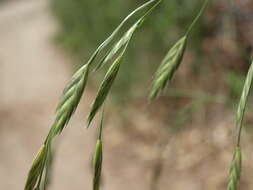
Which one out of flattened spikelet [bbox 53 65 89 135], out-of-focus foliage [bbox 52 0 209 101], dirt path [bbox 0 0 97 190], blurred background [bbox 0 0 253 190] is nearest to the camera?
flattened spikelet [bbox 53 65 89 135]

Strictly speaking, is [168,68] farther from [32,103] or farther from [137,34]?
[32,103]

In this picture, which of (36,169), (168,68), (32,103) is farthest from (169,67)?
(32,103)

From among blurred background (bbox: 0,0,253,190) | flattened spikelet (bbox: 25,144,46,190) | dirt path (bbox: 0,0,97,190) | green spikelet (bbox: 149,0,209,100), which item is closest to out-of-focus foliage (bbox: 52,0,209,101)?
blurred background (bbox: 0,0,253,190)

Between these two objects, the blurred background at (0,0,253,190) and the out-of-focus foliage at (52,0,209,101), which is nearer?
the blurred background at (0,0,253,190)

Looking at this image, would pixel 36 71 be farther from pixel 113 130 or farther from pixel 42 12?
pixel 42 12

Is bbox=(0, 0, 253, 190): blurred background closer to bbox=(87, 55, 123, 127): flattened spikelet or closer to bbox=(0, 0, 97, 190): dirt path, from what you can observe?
bbox=(0, 0, 97, 190): dirt path

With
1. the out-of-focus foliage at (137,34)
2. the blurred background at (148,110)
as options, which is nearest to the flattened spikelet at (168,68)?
the blurred background at (148,110)

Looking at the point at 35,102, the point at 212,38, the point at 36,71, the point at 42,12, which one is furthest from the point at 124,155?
the point at 42,12
